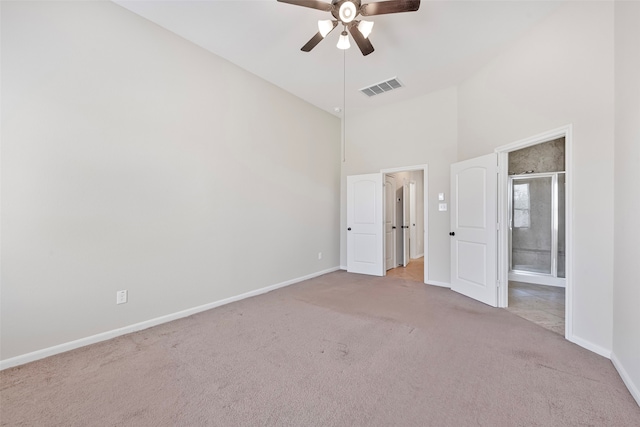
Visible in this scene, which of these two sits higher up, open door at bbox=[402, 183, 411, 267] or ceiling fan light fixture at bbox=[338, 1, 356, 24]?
ceiling fan light fixture at bbox=[338, 1, 356, 24]

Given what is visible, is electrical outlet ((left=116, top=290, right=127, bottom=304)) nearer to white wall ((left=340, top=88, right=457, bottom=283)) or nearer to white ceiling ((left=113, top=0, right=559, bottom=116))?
white ceiling ((left=113, top=0, right=559, bottom=116))

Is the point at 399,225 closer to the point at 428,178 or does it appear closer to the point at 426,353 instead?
the point at 428,178

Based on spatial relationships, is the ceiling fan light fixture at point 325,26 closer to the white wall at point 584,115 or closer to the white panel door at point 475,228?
the white wall at point 584,115

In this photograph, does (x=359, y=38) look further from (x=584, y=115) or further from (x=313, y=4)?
(x=584, y=115)

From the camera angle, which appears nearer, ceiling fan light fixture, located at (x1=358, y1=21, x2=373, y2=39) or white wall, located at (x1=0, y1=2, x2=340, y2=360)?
white wall, located at (x1=0, y1=2, x2=340, y2=360)

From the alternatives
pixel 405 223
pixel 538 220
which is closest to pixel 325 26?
pixel 405 223

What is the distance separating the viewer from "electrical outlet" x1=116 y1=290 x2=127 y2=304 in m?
2.71

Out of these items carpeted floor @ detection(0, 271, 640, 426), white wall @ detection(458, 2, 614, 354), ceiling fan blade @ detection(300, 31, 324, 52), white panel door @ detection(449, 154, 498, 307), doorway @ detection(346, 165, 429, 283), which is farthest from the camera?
doorway @ detection(346, 165, 429, 283)

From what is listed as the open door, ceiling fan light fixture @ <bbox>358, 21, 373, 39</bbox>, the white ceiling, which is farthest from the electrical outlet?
the open door

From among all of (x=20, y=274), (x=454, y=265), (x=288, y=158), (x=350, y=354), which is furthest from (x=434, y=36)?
(x=20, y=274)

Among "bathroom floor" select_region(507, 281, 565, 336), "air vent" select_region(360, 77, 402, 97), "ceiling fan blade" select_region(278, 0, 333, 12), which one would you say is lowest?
"bathroom floor" select_region(507, 281, 565, 336)

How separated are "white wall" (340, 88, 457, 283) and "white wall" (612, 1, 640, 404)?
2.36 m

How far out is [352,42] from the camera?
3270mm

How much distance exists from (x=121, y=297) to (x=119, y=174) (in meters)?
1.25
